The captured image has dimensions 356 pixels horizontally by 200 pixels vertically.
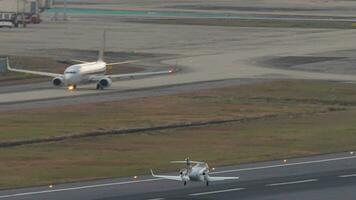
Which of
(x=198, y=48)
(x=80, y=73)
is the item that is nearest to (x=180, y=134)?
(x=80, y=73)

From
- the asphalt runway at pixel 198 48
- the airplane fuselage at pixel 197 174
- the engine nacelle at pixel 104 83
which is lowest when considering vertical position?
the airplane fuselage at pixel 197 174

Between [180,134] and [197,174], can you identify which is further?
[180,134]

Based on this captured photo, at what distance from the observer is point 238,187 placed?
61906mm

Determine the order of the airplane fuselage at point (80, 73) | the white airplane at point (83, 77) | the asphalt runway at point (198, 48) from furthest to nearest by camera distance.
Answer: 1. the asphalt runway at point (198, 48)
2. the white airplane at point (83, 77)
3. the airplane fuselage at point (80, 73)

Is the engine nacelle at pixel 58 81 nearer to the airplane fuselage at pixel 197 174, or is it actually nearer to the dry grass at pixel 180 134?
the dry grass at pixel 180 134

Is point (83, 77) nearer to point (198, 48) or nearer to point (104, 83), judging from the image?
point (104, 83)

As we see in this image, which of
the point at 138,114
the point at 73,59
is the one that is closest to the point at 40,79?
the point at 73,59

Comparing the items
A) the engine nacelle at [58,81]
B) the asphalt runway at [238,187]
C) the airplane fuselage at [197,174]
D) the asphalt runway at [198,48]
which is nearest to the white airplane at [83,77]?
the engine nacelle at [58,81]

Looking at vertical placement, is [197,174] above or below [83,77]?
below

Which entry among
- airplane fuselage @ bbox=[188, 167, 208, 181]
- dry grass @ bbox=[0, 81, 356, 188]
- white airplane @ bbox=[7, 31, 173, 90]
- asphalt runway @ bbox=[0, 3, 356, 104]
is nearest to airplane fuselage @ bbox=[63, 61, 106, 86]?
white airplane @ bbox=[7, 31, 173, 90]

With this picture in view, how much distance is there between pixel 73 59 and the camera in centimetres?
14688

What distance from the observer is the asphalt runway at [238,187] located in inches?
2325

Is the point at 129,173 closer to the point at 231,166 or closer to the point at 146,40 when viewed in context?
the point at 231,166

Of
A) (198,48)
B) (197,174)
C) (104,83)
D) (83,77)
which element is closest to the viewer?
(197,174)
